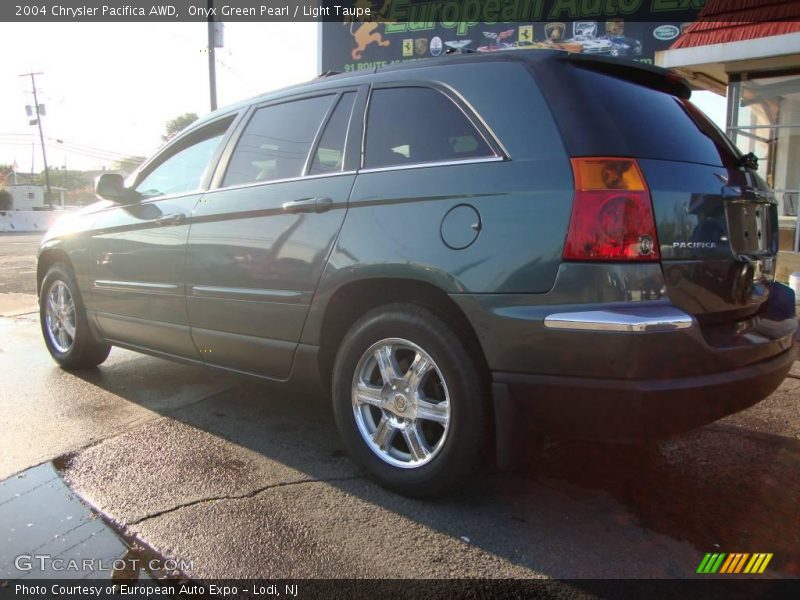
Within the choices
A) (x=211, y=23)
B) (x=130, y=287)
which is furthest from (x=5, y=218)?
(x=130, y=287)

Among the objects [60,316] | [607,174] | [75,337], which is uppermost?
[607,174]

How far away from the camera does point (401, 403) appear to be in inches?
107

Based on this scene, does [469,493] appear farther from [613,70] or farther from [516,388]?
[613,70]

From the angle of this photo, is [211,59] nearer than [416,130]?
No

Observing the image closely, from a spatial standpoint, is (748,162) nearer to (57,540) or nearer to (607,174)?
(607,174)

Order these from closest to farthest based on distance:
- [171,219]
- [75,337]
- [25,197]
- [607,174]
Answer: [607,174]
[171,219]
[75,337]
[25,197]

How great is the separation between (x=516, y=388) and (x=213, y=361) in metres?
2.00

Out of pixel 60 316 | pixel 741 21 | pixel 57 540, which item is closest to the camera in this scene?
pixel 57 540

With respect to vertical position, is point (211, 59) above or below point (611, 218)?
above

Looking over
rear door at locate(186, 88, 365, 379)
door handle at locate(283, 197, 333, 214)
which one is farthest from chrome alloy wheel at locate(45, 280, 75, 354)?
door handle at locate(283, 197, 333, 214)

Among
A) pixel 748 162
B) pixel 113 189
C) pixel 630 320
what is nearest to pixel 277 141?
pixel 113 189

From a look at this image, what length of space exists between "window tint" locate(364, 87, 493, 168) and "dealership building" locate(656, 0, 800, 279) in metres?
7.15

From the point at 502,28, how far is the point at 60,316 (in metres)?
12.2

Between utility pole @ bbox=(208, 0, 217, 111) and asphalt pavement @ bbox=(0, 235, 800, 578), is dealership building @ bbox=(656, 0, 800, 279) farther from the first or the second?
utility pole @ bbox=(208, 0, 217, 111)
